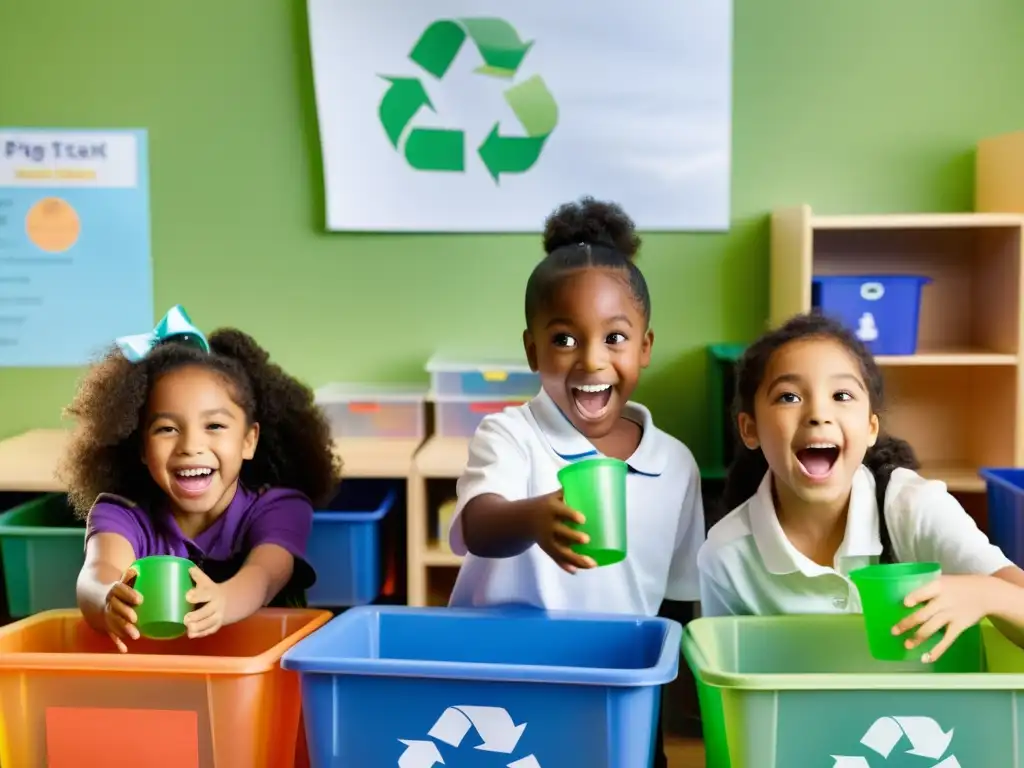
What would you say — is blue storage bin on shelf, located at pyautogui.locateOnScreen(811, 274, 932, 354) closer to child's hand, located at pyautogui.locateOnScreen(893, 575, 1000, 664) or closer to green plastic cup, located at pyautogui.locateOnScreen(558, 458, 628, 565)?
child's hand, located at pyautogui.locateOnScreen(893, 575, 1000, 664)

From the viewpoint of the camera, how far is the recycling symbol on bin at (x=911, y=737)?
1.03 meters

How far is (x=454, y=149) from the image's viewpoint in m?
2.64

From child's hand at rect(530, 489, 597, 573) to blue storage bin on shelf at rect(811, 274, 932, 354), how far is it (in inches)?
53.4

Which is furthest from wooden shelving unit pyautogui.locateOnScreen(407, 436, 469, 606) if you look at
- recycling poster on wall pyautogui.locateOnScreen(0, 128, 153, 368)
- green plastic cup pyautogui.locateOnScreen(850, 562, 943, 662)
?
green plastic cup pyautogui.locateOnScreen(850, 562, 943, 662)

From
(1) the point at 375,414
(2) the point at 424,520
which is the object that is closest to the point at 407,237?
(1) the point at 375,414

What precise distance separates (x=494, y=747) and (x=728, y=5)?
2023 millimetres

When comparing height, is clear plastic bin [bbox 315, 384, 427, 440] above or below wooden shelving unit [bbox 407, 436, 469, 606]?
above

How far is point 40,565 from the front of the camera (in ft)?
7.02

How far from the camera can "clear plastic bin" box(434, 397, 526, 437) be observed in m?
2.49

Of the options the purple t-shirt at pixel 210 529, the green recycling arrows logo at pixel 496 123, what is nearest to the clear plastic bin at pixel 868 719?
the purple t-shirt at pixel 210 529

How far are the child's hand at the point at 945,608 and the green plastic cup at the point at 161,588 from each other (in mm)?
792

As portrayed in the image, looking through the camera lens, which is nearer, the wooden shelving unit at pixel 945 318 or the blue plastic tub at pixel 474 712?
the blue plastic tub at pixel 474 712

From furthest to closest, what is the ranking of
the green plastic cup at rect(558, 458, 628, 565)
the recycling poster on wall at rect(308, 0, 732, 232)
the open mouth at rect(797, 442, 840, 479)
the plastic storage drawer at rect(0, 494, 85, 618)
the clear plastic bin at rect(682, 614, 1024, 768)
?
the recycling poster on wall at rect(308, 0, 732, 232) < the plastic storage drawer at rect(0, 494, 85, 618) < the open mouth at rect(797, 442, 840, 479) < the green plastic cup at rect(558, 458, 628, 565) < the clear plastic bin at rect(682, 614, 1024, 768)

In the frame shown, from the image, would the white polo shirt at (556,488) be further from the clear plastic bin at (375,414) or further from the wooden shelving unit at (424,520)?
the clear plastic bin at (375,414)
